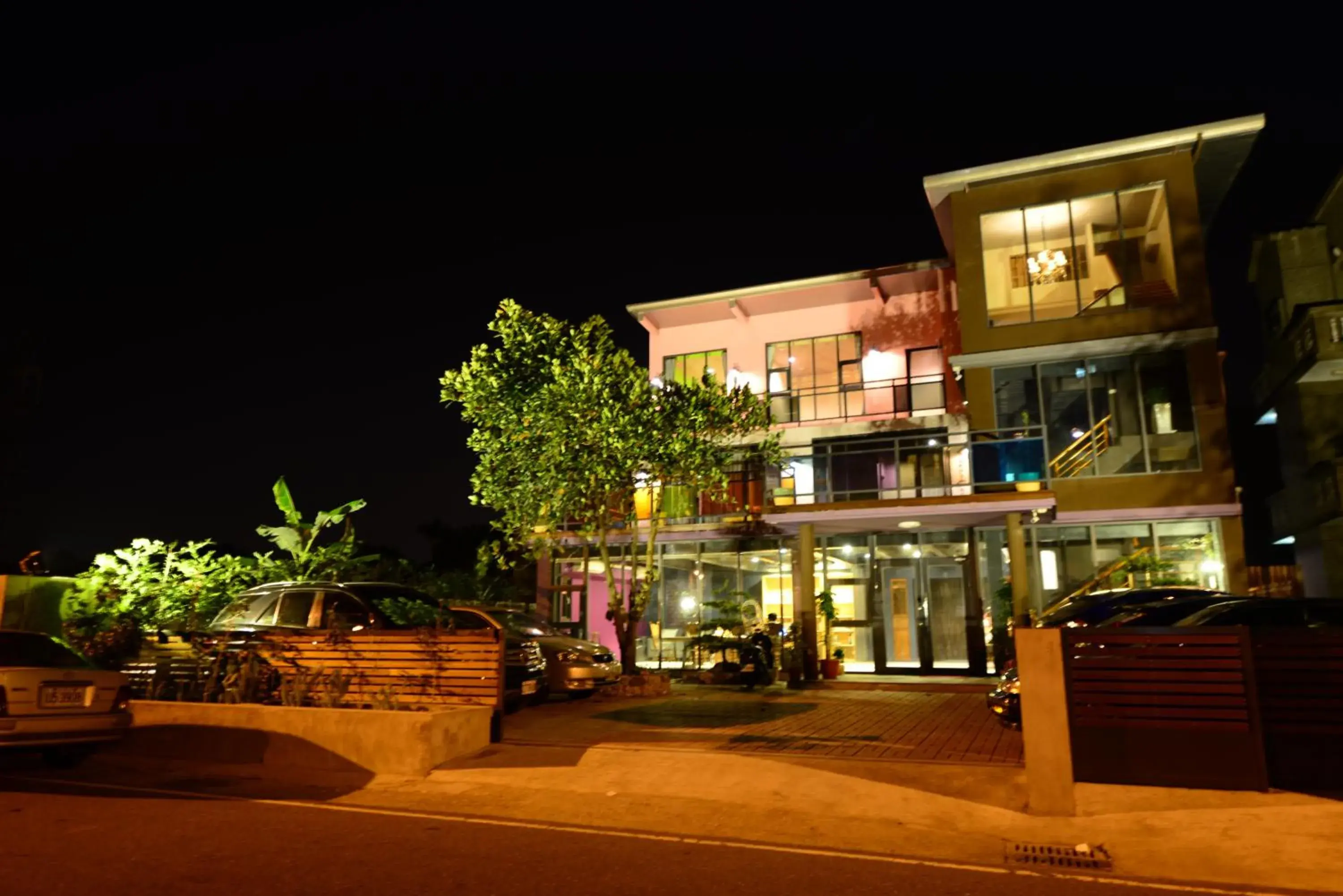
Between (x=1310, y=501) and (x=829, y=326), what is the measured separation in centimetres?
1104

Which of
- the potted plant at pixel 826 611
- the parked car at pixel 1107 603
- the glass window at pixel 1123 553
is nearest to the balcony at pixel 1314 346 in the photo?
the glass window at pixel 1123 553

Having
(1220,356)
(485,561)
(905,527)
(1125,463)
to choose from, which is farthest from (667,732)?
(1220,356)

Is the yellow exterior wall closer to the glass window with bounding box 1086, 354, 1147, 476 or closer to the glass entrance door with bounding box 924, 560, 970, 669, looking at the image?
the glass window with bounding box 1086, 354, 1147, 476

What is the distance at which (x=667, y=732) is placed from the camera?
10.0 meters

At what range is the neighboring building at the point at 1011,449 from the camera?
1706cm

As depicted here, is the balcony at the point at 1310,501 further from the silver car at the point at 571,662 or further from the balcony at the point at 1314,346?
the silver car at the point at 571,662

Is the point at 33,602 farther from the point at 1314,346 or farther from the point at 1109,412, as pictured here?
the point at 1314,346

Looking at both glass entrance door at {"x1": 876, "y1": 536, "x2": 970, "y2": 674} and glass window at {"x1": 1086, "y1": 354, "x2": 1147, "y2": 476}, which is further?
glass window at {"x1": 1086, "y1": 354, "x2": 1147, "y2": 476}

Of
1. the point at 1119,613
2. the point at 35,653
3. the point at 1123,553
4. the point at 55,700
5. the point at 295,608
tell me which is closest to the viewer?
the point at 55,700

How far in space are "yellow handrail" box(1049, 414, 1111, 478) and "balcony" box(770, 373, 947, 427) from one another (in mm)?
3111

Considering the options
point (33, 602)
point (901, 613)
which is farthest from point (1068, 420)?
point (33, 602)

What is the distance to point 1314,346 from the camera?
18.3 m

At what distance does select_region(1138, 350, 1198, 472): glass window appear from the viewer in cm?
1769

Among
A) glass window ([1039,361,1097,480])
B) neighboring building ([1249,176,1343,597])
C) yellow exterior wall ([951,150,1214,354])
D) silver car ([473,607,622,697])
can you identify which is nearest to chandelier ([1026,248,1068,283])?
yellow exterior wall ([951,150,1214,354])
